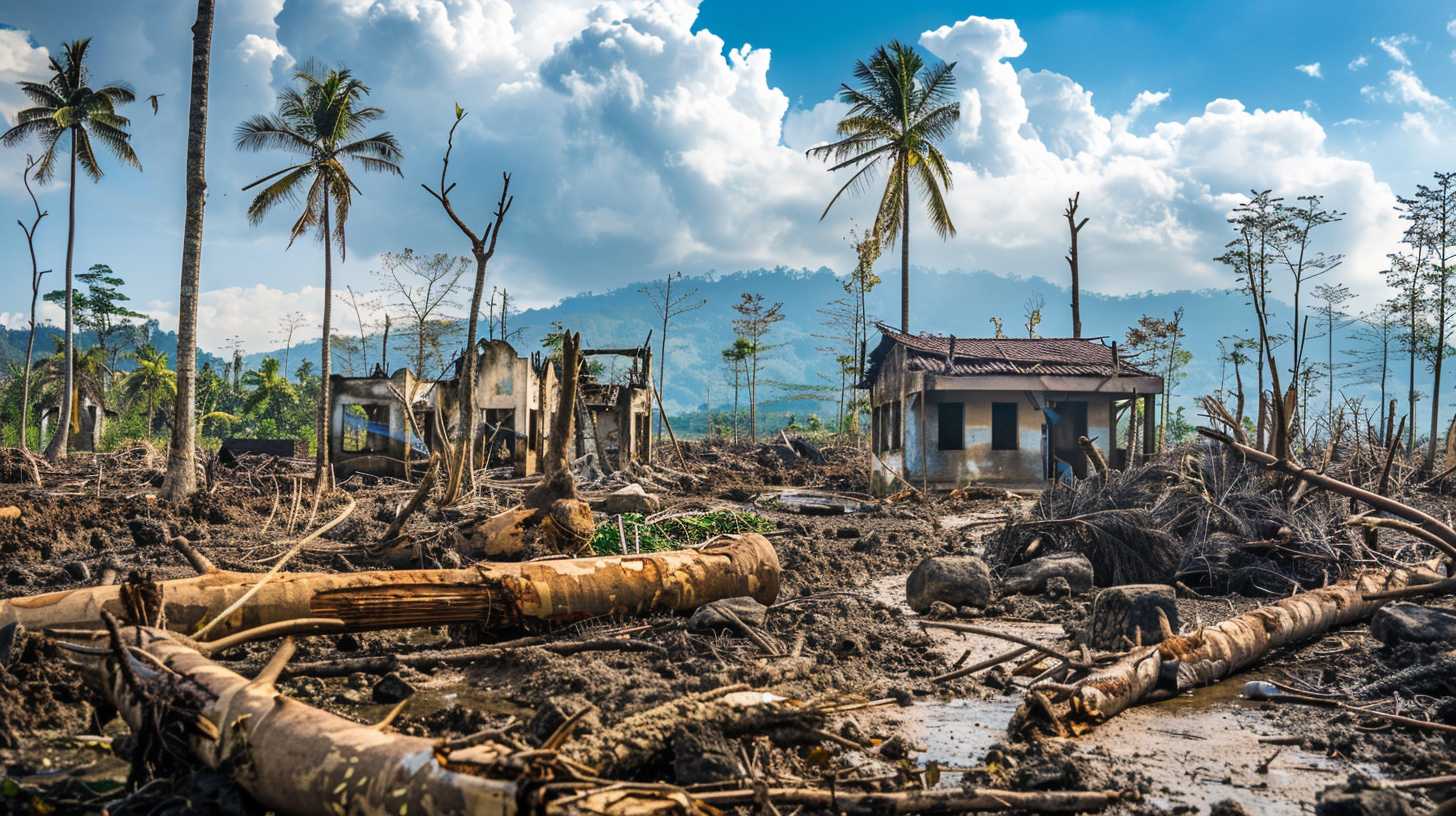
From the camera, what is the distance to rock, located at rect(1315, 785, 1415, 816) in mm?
2928

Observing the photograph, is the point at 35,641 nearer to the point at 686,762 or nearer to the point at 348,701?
the point at 348,701

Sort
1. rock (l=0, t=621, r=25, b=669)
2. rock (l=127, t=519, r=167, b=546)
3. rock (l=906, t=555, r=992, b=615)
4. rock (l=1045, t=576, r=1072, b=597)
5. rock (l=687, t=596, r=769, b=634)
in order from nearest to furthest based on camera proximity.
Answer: rock (l=0, t=621, r=25, b=669) < rock (l=687, t=596, r=769, b=634) < rock (l=906, t=555, r=992, b=615) < rock (l=1045, t=576, r=1072, b=597) < rock (l=127, t=519, r=167, b=546)

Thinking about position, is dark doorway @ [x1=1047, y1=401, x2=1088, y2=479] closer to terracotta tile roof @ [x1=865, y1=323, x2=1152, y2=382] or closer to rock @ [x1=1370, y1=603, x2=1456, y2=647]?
terracotta tile roof @ [x1=865, y1=323, x2=1152, y2=382]

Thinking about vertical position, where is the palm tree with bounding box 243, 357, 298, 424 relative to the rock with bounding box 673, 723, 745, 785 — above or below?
above

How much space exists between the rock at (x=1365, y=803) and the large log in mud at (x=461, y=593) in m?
3.97

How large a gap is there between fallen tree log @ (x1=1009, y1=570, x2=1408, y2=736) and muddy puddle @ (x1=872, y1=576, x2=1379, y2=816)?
0.09 m

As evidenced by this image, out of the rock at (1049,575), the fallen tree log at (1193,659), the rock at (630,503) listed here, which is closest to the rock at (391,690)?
the fallen tree log at (1193,659)

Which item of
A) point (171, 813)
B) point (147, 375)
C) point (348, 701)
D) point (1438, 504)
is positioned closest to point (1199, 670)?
point (348, 701)

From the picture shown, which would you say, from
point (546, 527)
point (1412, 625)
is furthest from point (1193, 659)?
point (546, 527)

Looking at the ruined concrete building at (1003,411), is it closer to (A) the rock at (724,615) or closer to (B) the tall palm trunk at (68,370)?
(A) the rock at (724,615)

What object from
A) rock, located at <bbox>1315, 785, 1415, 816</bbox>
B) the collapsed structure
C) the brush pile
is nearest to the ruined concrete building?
the collapsed structure

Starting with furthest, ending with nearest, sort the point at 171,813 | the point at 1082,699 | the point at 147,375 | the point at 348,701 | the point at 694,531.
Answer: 1. the point at 147,375
2. the point at 694,531
3. the point at 348,701
4. the point at 1082,699
5. the point at 171,813

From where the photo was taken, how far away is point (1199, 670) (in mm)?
5020

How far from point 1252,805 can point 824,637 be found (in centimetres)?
286
